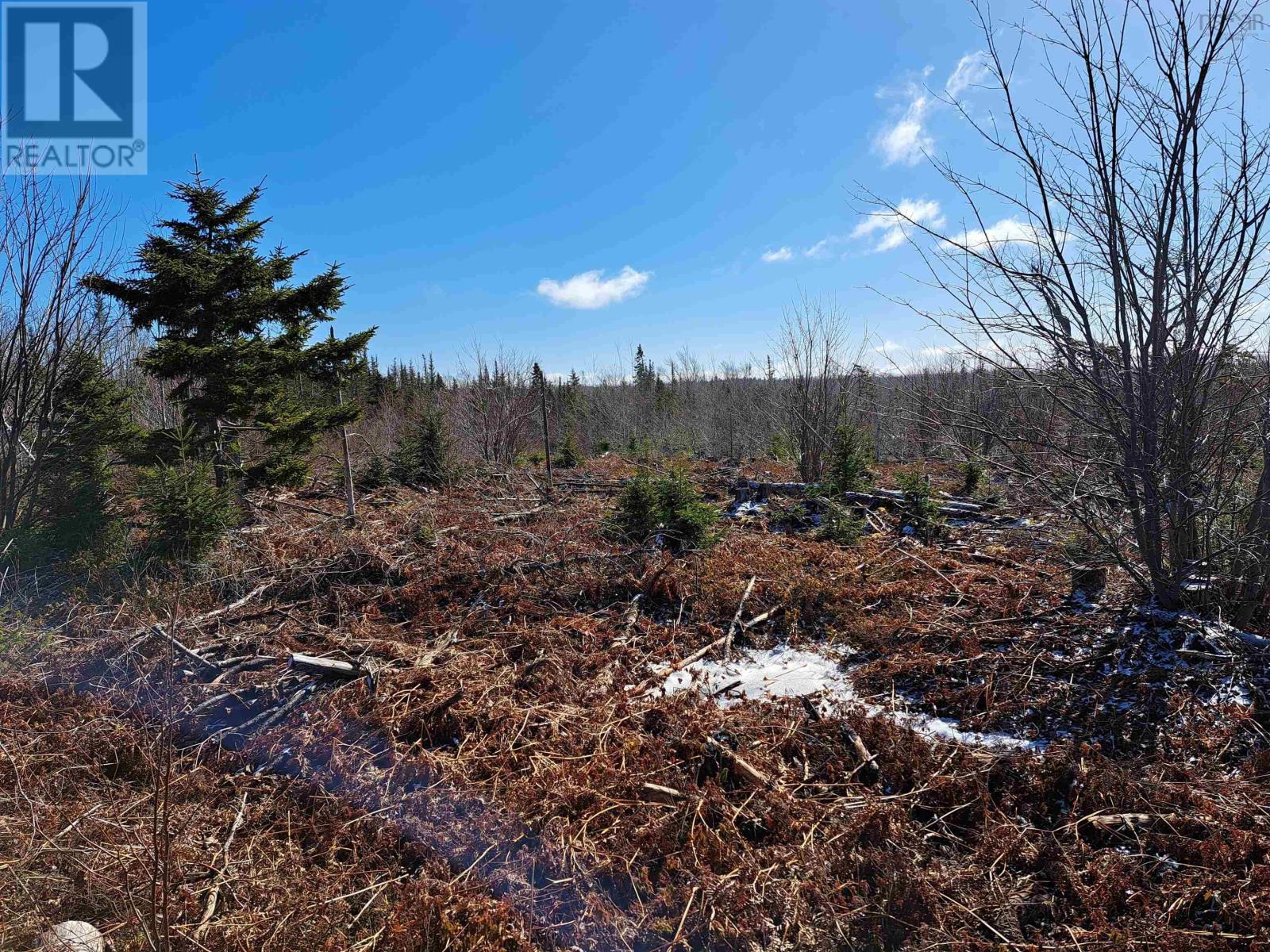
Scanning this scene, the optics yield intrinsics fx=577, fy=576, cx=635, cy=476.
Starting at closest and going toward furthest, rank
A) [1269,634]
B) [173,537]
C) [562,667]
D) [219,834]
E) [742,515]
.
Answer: [219,834], [1269,634], [562,667], [173,537], [742,515]

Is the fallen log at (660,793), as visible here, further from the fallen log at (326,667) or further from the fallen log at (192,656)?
the fallen log at (192,656)

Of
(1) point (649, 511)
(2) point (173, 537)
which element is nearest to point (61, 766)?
(2) point (173, 537)

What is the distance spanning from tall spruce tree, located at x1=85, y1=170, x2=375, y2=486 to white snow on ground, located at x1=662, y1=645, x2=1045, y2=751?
8.00m

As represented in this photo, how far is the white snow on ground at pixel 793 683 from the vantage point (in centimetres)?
326

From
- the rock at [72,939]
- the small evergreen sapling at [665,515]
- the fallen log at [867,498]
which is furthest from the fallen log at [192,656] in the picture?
the fallen log at [867,498]

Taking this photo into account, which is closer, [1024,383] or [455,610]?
[1024,383]

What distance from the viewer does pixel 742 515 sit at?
883 centimetres

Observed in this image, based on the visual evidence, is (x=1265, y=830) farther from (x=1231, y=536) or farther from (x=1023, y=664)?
(x=1231, y=536)

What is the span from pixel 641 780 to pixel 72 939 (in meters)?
2.22

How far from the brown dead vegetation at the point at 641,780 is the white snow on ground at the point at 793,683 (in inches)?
5.3

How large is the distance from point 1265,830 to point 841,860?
1702mm

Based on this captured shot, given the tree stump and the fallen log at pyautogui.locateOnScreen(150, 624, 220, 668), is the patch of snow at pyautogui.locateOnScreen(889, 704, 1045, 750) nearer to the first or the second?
the tree stump

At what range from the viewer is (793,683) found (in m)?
4.02

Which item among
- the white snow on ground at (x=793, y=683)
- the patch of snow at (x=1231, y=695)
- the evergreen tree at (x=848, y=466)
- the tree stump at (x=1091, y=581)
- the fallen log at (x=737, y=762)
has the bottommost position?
the fallen log at (x=737, y=762)
